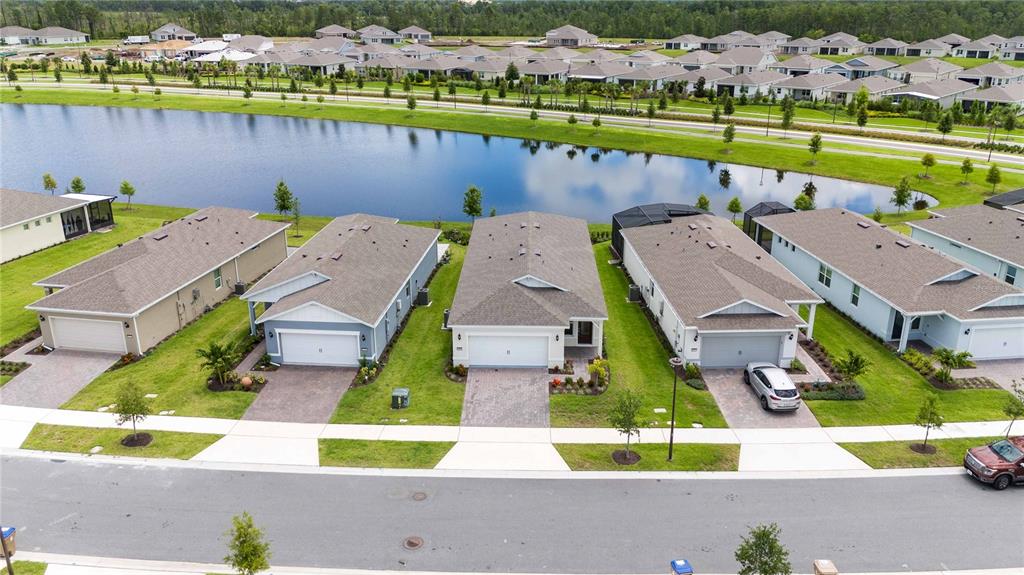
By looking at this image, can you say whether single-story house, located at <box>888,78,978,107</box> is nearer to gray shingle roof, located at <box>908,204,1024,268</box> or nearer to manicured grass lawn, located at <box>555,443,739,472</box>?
gray shingle roof, located at <box>908,204,1024,268</box>

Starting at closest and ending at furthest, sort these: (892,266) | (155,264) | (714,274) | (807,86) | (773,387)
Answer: (773,387), (714,274), (155,264), (892,266), (807,86)

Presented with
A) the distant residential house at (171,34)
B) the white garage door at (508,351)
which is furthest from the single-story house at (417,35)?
the white garage door at (508,351)

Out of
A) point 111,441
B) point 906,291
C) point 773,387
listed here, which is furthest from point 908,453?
point 111,441

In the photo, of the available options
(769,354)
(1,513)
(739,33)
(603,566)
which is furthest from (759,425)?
(739,33)

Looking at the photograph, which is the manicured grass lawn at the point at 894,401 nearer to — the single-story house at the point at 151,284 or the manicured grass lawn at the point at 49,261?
the single-story house at the point at 151,284

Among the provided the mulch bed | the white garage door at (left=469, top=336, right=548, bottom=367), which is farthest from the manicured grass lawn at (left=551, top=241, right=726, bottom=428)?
the mulch bed

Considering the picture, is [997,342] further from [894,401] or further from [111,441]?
[111,441]
